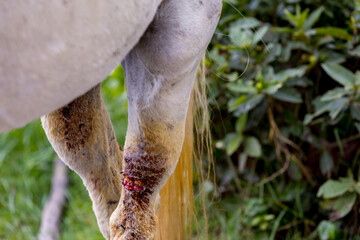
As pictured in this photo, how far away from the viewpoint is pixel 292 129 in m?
1.23

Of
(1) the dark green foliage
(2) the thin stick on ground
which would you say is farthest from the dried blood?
(2) the thin stick on ground

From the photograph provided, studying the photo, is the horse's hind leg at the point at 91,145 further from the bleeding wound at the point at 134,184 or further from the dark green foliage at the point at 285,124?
the dark green foliage at the point at 285,124

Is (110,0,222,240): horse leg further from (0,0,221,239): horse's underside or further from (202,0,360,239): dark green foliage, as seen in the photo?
(202,0,360,239): dark green foliage

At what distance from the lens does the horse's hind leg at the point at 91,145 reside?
639 millimetres

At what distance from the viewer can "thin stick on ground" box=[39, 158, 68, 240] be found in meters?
1.31

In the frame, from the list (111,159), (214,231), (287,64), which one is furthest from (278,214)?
(111,159)

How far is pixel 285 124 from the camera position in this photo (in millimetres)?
1285

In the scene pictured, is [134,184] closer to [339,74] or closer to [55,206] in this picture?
[339,74]

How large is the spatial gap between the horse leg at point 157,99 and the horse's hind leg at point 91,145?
78 mm

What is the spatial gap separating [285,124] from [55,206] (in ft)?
2.41

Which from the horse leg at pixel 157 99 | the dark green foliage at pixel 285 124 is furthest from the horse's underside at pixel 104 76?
the dark green foliage at pixel 285 124

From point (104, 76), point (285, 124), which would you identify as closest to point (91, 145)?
point (104, 76)

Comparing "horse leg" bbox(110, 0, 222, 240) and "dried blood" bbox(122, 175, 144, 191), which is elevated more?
"horse leg" bbox(110, 0, 222, 240)

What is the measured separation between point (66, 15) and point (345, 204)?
0.92 meters
